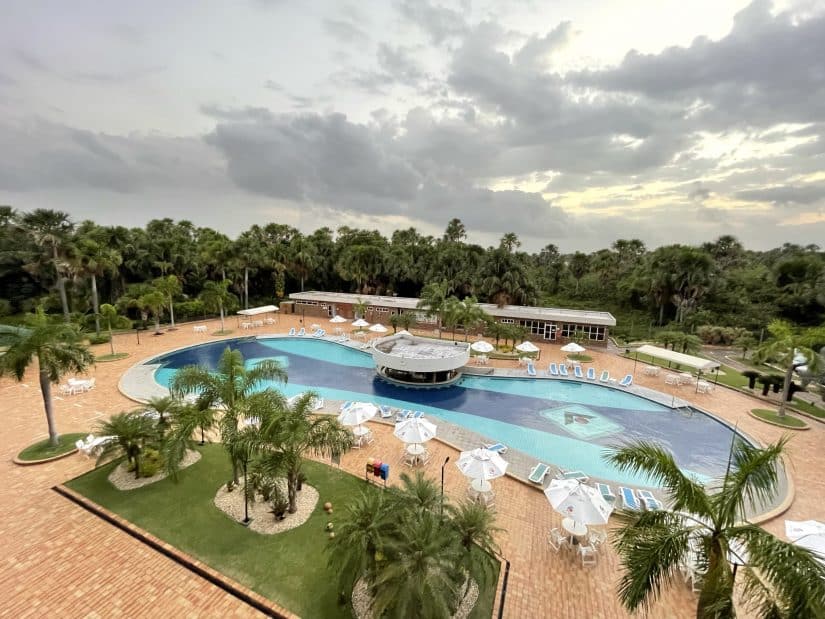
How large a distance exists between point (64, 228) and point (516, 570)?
34.0 metres

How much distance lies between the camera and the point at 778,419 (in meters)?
17.0

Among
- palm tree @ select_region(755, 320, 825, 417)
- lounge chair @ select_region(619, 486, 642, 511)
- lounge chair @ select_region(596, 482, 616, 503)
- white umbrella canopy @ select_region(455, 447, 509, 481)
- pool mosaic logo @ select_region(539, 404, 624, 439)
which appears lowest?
pool mosaic logo @ select_region(539, 404, 624, 439)

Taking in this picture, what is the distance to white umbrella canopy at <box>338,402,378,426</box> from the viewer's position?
13445 mm

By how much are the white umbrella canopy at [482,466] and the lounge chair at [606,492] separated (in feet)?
10.2

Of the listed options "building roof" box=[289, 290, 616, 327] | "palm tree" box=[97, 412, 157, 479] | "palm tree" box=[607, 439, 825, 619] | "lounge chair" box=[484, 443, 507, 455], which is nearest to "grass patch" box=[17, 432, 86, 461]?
"palm tree" box=[97, 412, 157, 479]

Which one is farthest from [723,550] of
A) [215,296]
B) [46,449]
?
[215,296]

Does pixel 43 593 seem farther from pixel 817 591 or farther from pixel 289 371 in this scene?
pixel 289 371

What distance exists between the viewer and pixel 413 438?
1251 centimetres

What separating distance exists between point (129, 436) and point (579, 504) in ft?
40.5

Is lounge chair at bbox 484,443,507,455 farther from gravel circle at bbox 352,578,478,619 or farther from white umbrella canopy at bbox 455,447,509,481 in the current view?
gravel circle at bbox 352,578,478,619

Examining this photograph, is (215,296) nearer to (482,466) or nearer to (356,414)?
(356,414)

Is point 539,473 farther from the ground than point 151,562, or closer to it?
farther from the ground

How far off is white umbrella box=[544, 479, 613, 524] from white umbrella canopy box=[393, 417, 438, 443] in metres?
4.38

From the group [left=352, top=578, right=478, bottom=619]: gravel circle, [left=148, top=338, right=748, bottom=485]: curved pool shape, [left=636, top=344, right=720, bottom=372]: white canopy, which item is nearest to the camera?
[left=352, top=578, right=478, bottom=619]: gravel circle
